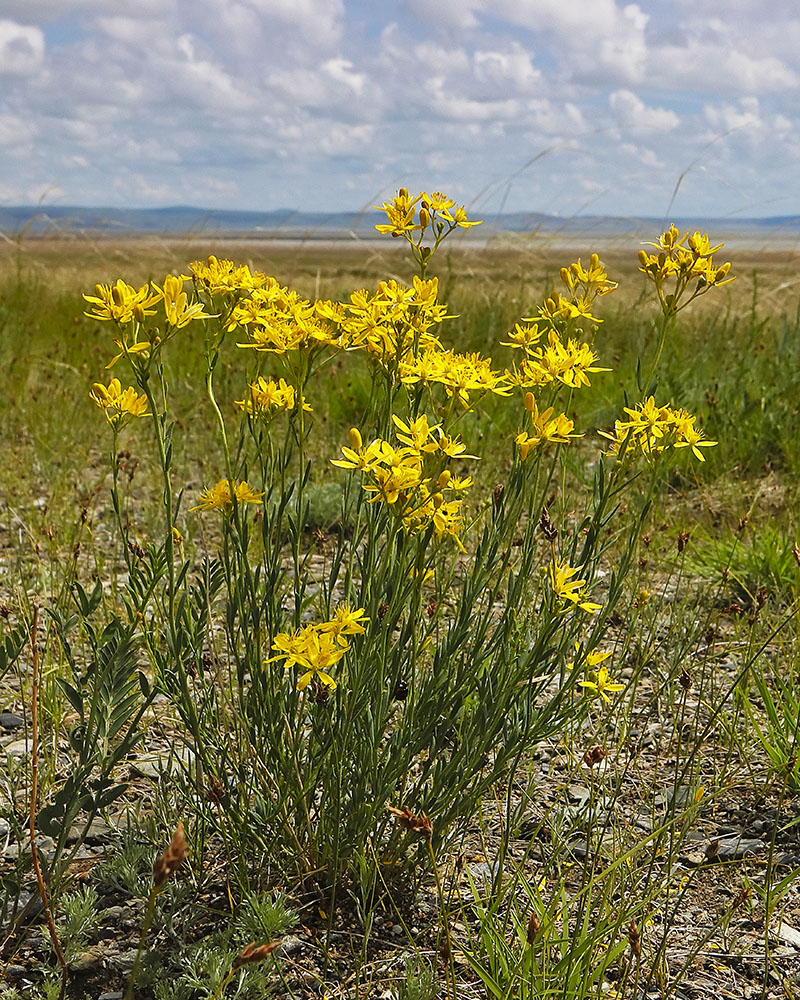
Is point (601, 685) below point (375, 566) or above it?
below

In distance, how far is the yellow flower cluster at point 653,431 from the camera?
66.9 inches

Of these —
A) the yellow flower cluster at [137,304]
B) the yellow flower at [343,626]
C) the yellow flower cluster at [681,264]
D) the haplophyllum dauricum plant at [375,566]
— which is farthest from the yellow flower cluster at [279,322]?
the yellow flower cluster at [681,264]

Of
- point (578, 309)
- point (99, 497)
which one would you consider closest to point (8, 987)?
point (578, 309)

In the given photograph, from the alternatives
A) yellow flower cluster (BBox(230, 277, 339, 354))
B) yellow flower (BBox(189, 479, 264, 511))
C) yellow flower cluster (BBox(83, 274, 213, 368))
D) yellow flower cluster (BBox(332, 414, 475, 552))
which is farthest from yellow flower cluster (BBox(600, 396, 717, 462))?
yellow flower cluster (BBox(83, 274, 213, 368))

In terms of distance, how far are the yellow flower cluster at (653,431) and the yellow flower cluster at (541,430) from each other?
9 centimetres

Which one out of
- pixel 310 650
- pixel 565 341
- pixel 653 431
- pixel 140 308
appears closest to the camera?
pixel 310 650

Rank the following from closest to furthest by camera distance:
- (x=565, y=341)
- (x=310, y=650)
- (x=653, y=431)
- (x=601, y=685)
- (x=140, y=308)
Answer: (x=310, y=650)
(x=140, y=308)
(x=653, y=431)
(x=601, y=685)
(x=565, y=341)

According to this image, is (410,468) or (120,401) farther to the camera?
(120,401)

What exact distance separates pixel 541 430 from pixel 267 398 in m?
0.53

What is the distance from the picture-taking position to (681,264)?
5.74 ft

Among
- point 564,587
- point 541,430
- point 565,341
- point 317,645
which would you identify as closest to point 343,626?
point 317,645

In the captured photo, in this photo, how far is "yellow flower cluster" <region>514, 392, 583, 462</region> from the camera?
1631 millimetres

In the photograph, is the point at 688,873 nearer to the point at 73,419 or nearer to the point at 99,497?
the point at 99,497

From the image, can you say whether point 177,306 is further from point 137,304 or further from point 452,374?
point 452,374
